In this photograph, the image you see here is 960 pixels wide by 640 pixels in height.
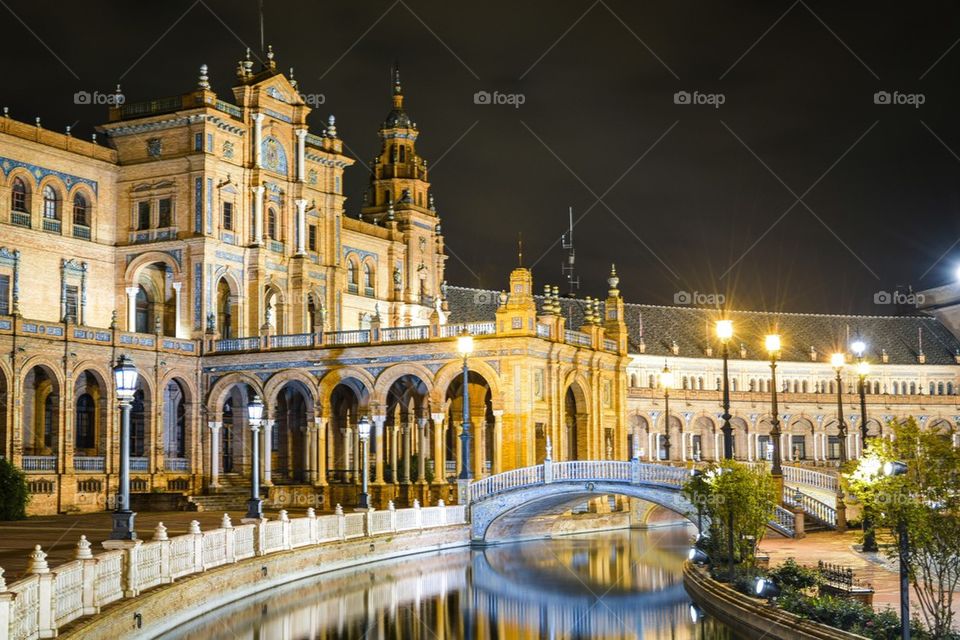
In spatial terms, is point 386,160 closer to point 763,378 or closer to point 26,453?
point 26,453

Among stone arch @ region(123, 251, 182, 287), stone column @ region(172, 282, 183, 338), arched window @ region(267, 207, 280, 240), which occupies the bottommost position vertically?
stone column @ region(172, 282, 183, 338)

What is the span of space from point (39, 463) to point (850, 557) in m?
30.0

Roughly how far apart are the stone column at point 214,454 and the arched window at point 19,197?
12.1 metres

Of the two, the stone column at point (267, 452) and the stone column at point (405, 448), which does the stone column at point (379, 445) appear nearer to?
the stone column at point (405, 448)

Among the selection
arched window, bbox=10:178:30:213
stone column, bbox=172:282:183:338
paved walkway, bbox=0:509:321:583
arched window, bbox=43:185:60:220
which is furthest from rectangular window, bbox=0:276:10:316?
paved walkway, bbox=0:509:321:583

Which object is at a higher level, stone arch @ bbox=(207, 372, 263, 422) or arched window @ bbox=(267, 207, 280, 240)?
arched window @ bbox=(267, 207, 280, 240)

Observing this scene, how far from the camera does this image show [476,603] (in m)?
32.0

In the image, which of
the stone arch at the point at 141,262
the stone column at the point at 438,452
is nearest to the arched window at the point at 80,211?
the stone arch at the point at 141,262

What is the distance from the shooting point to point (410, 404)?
195ft

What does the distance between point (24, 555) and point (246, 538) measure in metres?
5.10

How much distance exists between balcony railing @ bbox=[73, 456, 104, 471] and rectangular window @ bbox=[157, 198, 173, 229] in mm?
12510

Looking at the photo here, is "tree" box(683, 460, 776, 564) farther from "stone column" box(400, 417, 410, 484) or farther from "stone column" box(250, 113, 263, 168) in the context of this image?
"stone column" box(250, 113, 263, 168)

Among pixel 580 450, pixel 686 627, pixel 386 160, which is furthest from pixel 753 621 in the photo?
pixel 386 160

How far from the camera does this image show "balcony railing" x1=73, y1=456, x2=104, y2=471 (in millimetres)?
50219
